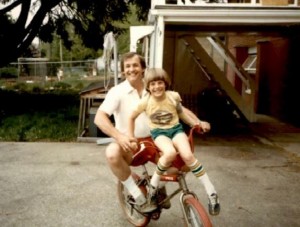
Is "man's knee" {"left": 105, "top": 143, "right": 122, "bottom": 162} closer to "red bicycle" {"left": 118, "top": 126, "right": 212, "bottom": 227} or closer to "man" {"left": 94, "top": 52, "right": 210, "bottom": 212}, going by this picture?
"man" {"left": 94, "top": 52, "right": 210, "bottom": 212}

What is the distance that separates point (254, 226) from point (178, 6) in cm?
509

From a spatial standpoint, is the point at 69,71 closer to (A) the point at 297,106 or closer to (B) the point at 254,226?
(A) the point at 297,106

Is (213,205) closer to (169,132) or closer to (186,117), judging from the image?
(169,132)

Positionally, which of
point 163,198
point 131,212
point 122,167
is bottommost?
point 131,212

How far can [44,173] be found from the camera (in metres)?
6.54

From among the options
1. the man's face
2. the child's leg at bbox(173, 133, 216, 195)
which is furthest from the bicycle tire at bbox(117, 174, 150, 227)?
the man's face

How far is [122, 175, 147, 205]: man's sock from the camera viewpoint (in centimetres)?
375

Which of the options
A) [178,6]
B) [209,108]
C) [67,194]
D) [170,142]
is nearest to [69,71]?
[209,108]

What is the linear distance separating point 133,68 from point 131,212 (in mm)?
1510

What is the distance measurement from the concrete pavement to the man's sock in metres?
0.69

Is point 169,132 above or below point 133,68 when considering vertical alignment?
below

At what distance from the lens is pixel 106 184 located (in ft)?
19.5

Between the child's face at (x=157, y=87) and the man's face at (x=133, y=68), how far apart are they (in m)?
0.38

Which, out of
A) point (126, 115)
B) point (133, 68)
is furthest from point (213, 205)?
point (133, 68)
